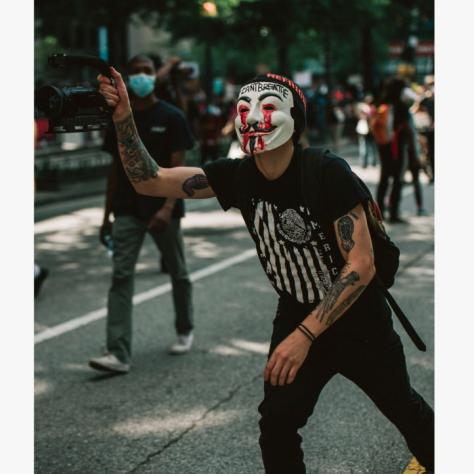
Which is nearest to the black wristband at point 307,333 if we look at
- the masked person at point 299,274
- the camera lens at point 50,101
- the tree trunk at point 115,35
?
the masked person at point 299,274

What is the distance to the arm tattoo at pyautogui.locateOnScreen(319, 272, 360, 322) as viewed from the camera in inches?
135

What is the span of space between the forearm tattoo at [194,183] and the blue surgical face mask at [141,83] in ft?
8.55

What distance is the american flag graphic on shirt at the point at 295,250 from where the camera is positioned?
3.49m

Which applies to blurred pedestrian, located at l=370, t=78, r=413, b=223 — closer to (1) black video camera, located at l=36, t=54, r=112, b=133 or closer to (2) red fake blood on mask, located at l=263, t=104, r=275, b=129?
(2) red fake blood on mask, located at l=263, t=104, r=275, b=129

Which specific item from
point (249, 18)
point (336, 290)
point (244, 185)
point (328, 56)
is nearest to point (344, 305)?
point (336, 290)

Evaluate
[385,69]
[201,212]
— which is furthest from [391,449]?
[385,69]

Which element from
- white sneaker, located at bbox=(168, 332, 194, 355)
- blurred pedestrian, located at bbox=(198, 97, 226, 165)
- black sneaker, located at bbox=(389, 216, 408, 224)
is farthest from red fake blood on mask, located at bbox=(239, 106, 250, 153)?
blurred pedestrian, located at bbox=(198, 97, 226, 165)

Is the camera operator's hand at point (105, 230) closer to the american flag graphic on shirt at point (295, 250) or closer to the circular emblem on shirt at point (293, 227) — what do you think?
the american flag graphic on shirt at point (295, 250)

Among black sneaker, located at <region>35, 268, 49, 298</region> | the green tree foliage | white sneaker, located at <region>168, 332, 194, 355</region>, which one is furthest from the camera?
the green tree foliage

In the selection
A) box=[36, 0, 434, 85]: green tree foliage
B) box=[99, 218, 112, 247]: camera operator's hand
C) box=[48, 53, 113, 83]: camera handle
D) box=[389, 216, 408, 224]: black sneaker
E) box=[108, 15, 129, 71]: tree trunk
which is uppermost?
box=[36, 0, 434, 85]: green tree foliage

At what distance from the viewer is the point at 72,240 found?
41.7ft

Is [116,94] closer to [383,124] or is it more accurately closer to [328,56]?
[383,124]

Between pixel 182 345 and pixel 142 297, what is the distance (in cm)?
194
